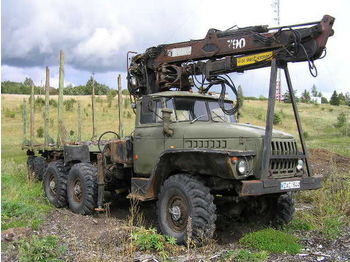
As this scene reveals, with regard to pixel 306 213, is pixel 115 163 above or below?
above

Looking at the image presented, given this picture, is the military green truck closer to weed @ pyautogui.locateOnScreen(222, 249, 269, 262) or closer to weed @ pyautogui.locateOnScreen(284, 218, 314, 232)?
weed @ pyautogui.locateOnScreen(284, 218, 314, 232)

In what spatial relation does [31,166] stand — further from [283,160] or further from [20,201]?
[283,160]

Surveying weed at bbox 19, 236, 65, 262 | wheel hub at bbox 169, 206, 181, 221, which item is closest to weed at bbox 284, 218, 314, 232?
wheel hub at bbox 169, 206, 181, 221

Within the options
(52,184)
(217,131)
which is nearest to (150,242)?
(217,131)

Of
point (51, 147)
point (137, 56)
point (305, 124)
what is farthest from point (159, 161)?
point (305, 124)

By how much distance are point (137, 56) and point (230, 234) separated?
432cm

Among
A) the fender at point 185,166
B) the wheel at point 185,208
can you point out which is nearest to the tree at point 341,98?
the fender at point 185,166

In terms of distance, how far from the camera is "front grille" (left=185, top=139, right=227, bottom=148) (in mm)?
6547

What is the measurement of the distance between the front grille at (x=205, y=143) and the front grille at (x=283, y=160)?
0.79m

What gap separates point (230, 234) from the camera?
23.7 feet

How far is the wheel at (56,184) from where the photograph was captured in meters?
9.79

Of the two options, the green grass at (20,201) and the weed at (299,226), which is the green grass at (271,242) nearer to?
the weed at (299,226)

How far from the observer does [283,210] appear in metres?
7.50

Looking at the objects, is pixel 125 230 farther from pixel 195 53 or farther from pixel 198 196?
pixel 195 53
